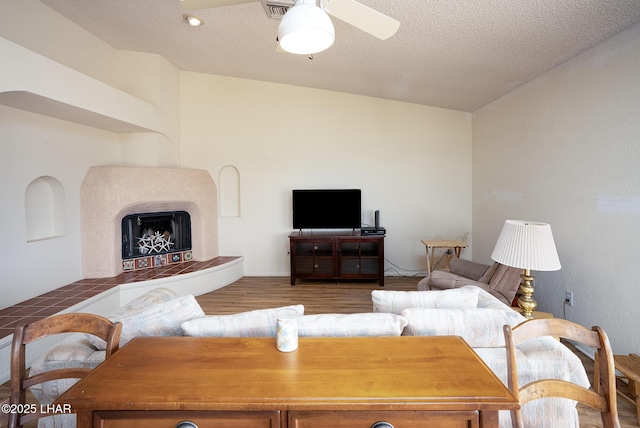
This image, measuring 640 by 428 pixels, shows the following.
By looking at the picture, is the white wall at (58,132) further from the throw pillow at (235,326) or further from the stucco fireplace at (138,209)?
the throw pillow at (235,326)

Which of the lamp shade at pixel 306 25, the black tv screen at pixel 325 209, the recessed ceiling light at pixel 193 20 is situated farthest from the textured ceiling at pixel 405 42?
the black tv screen at pixel 325 209

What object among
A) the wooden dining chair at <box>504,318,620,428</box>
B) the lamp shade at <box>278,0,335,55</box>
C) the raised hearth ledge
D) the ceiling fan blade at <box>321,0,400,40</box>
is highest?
the ceiling fan blade at <box>321,0,400,40</box>

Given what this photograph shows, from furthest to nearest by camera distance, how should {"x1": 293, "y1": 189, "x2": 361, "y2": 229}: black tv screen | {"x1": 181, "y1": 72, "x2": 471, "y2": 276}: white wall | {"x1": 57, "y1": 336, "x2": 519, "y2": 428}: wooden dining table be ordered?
{"x1": 181, "y1": 72, "x2": 471, "y2": 276}: white wall
{"x1": 293, "y1": 189, "x2": 361, "y2": 229}: black tv screen
{"x1": 57, "y1": 336, "x2": 519, "y2": 428}: wooden dining table

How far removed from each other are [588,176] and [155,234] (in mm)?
5281

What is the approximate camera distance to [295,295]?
416 centimetres

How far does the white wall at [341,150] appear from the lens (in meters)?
4.87

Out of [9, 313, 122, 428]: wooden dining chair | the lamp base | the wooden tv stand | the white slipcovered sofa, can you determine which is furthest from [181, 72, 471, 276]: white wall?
[9, 313, 122, 428]: wooden dining chair

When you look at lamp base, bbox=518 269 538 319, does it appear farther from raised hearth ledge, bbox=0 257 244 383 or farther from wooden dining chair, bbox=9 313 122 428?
raised hearth ledge, bbox=0 257 244 383

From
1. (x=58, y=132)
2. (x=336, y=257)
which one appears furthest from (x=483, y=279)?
(x=58, y=132)

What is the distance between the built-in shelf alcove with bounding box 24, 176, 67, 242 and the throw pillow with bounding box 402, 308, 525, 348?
397 centimetres

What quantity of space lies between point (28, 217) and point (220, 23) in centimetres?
298

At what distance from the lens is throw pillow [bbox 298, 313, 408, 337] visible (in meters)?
1.43

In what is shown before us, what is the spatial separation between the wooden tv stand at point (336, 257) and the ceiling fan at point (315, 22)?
317 centimetres

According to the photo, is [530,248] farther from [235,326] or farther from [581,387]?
[235,326]
